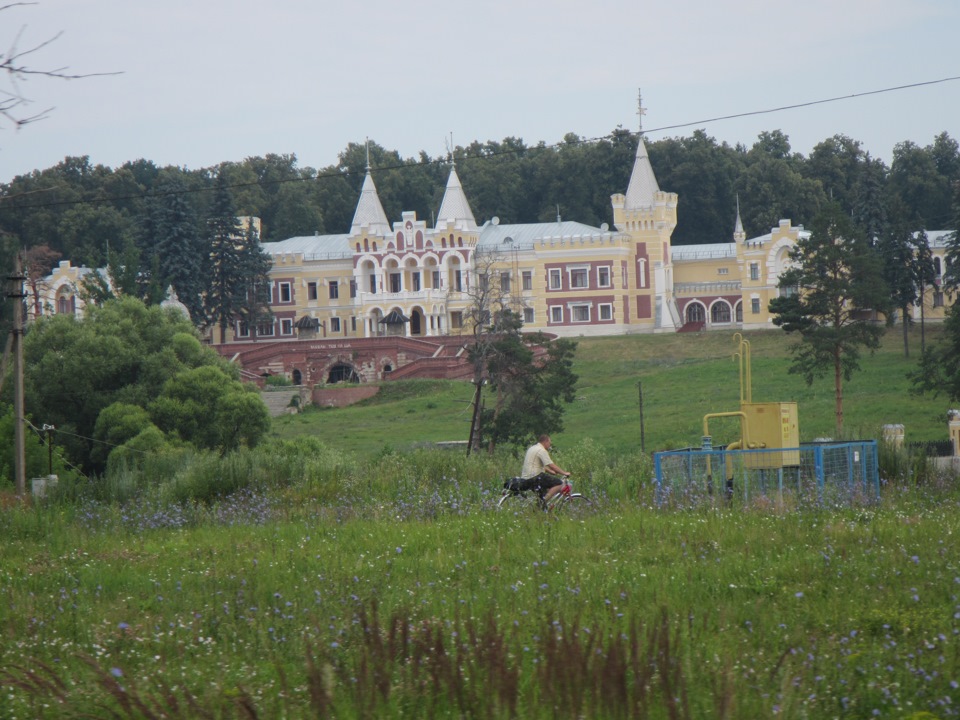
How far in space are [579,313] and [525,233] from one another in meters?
7.94

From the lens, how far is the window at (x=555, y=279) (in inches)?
2753

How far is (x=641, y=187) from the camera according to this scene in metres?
70.9

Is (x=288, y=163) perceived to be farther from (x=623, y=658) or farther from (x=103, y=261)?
(x=623, y=658)

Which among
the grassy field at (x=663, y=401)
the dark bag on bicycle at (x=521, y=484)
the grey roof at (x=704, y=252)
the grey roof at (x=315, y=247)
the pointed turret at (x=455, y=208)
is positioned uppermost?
the pointed turret at (x=455, y=208)

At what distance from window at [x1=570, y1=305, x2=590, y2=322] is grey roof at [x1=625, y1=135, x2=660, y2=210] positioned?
20.6 feet

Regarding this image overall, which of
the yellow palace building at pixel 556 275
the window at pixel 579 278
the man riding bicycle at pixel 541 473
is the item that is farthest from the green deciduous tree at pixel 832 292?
the window at pixel 579 278

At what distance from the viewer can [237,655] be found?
7504 millimetres

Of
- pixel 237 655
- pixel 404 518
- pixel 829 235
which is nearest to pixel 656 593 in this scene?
pixel 237 655

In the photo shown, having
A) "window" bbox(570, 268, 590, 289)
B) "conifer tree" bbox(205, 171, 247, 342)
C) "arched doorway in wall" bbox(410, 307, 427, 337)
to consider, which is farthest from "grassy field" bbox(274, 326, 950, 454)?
"conifer tree" bbox(205, 171, 247, 342)

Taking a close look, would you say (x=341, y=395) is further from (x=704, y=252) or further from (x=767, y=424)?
(x=767, y=424)

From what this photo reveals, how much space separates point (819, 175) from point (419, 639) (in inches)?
3205

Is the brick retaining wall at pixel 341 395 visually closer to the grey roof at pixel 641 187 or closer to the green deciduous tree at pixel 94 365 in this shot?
the green deciduous tree at pixel 94 365

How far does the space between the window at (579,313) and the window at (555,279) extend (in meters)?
1.40

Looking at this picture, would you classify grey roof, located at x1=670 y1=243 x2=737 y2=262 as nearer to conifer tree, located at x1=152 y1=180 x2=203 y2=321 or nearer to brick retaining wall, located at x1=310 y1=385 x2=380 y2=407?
brick retaining wall, located at x1=310 y1=385 x2=380 y2=407
